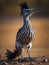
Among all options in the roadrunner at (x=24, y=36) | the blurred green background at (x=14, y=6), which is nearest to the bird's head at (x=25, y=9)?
the roadrunner at (x=24, y=36)

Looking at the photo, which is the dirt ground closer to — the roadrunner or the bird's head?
the roadrunner

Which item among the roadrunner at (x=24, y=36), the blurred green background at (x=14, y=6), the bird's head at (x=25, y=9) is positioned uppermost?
the blurred green background at (x=14, y=6)

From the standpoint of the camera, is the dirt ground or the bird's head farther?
the dirt ground

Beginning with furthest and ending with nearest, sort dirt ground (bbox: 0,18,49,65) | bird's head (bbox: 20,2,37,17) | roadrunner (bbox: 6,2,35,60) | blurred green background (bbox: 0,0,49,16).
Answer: blurred green background (bbox: 0,0,49,16), dirt ground (bbox: 0,18,49,65), bird's head (bbox: 20,2,37,17), roadrunner (bbox: 6,2,35,60)

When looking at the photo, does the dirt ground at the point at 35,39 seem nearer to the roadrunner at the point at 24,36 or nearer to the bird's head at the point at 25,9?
the roadrunner at the point at 24,36

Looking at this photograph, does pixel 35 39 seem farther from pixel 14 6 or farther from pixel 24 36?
pixel 14 6

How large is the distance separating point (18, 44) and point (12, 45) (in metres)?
2.74

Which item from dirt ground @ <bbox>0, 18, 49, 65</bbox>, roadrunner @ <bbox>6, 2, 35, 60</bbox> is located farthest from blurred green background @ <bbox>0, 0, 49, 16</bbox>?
roadrunner @ <bbox>6, 2, 35, 60</bbox>

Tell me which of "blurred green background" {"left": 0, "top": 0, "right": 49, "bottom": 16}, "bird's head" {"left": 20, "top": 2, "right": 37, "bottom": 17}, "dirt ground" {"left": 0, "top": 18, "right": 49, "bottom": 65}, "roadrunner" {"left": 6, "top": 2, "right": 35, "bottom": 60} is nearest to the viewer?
"roadrunner" {"left": 6, "top": 2, "right": 35, "bottom": 60}

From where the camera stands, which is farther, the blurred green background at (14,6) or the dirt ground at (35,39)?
the blurred green background at (14,6)

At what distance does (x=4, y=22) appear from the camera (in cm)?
1953

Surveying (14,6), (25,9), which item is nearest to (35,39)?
(25,9)

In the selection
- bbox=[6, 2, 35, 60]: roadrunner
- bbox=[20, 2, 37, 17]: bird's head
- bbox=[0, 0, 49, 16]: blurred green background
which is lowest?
bbox=[6, 2, 35, 60]: roadrunner

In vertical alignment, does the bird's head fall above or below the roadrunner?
above
